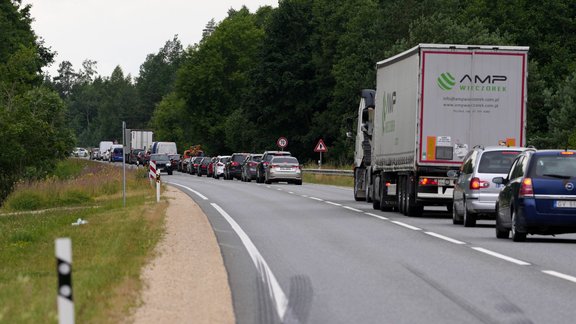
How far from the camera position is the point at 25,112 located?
57.8 m

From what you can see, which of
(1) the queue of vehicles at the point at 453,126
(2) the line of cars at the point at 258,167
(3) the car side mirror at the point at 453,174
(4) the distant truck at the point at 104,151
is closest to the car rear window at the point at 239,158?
(2) the line of cars at the point at 258,167

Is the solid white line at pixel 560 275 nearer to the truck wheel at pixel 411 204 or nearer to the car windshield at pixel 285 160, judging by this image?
the truck wheel at pixel 411 204

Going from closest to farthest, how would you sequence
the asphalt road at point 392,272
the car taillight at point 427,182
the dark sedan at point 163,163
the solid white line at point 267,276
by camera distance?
the asphalt road at point 392,272, the solid white line at point 267,276, the car taillight at point 427,182, the dark sedan at point 163,163

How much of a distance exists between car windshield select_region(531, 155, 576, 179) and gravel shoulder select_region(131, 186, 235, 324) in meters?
5.34

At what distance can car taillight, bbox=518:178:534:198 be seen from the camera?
66.5 feet

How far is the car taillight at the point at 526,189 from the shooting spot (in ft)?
66.5

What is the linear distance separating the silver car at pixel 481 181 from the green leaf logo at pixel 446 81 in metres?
2.48

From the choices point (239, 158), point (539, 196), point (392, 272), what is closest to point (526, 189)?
point (539, 196)

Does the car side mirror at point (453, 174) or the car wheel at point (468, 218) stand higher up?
the car side mirror at point (453, 174)

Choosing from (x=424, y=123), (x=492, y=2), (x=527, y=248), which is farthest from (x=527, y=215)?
(x=492, y=2)

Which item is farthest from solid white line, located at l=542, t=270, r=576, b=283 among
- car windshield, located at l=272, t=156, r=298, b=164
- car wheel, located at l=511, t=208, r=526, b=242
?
car windshield, located at l=272, t=156, r=298, b=164

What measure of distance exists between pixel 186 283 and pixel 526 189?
8.43 meters

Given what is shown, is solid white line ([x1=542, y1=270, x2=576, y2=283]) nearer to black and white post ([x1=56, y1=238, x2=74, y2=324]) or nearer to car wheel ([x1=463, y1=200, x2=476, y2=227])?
black and white post ([x1=56, y1=238, x2=74, y2=324])

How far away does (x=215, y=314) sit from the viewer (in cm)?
1086
